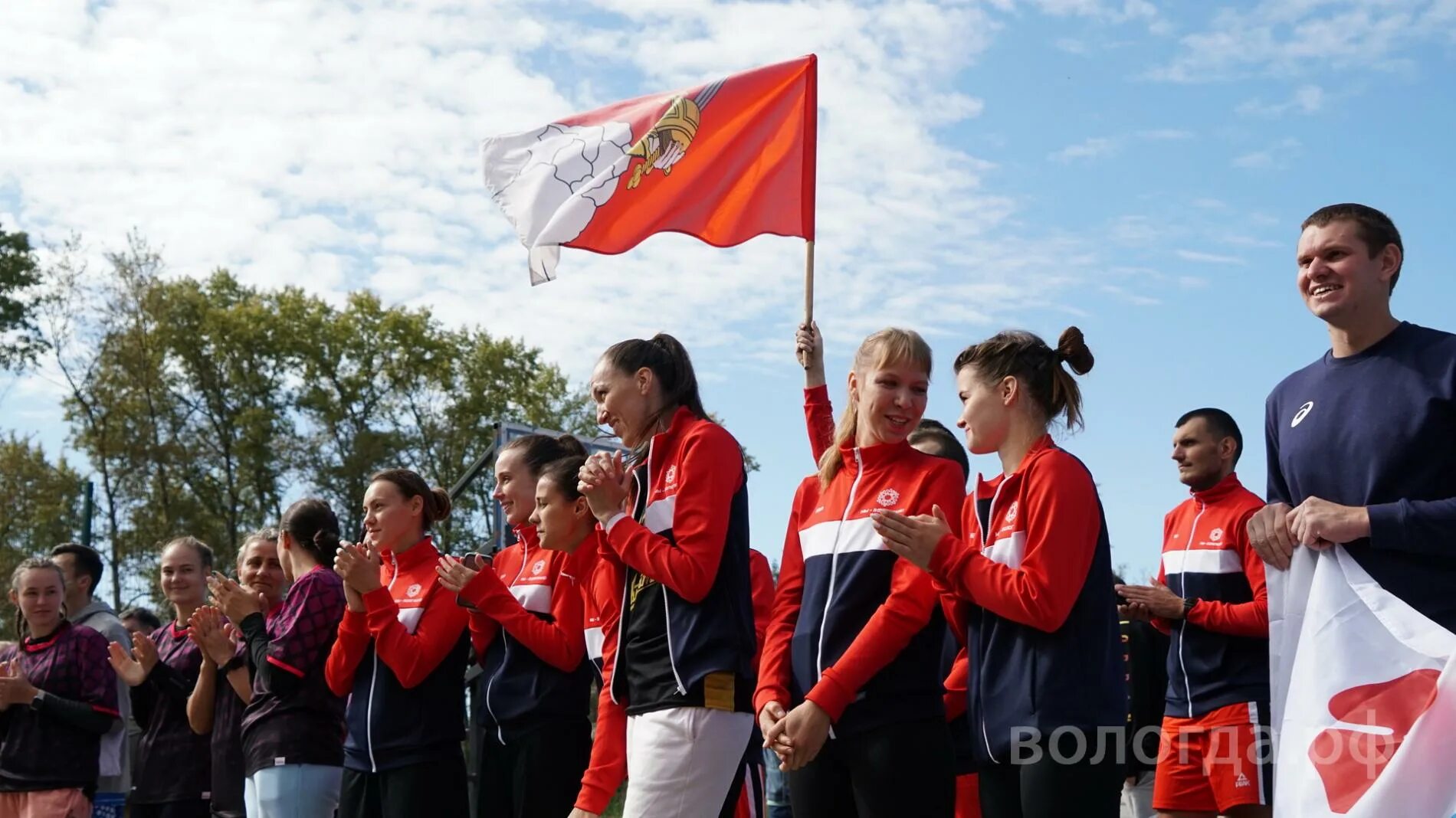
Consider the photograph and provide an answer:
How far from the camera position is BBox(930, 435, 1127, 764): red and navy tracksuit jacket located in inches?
151

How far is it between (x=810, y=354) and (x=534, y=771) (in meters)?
2.00

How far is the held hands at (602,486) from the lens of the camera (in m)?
4.39

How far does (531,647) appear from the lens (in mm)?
5848

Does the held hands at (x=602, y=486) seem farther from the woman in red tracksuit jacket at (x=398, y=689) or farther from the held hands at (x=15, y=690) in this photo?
the held hands at (x=15, y=690)

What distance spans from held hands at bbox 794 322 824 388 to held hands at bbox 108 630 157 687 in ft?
12.9

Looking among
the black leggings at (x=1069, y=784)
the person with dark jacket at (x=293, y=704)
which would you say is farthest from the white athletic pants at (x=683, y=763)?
the person with dark jacket at (x=293, y=704)

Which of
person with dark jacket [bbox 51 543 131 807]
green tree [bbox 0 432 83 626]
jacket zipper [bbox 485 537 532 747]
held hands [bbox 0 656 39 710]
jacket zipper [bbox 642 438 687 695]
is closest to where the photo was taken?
jacket zipper [bbox 642 438 687 695]

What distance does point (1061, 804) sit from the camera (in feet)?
12.2

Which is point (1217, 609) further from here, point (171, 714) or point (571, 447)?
point (171, 714)

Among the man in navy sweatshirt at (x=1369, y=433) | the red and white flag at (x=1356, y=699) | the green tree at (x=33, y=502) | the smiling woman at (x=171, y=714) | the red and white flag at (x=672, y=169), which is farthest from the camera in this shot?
the green tree at (x=33, y=502)

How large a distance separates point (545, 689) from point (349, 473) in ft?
107

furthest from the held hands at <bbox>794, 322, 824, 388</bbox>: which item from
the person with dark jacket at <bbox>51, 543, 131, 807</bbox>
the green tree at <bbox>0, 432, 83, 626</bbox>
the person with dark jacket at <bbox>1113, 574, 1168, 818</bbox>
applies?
the green tree at <bbox>0, 432, 83, 626</bbox>

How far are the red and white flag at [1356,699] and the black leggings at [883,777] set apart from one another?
91cm

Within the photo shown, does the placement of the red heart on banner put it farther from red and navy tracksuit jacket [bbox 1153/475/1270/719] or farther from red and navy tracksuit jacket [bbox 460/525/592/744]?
red and navy tracksuit jacket [bbox 460/525/592/744]
